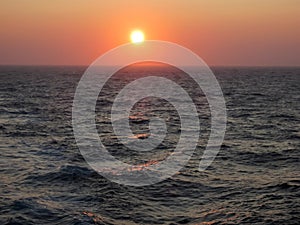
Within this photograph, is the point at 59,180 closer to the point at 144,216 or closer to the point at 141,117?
the point at 144,216

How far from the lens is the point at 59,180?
18906mm

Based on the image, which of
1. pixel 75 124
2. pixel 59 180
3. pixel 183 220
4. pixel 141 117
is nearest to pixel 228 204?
pixel 183 220

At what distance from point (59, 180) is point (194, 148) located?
10942mm

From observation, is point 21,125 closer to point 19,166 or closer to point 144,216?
point 19,166

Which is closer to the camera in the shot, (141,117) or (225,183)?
(225,183)

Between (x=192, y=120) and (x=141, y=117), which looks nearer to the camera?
(x=192, y=120)

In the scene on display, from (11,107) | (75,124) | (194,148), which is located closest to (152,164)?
(194,148)

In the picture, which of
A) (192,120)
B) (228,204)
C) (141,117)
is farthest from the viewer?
(141,117)

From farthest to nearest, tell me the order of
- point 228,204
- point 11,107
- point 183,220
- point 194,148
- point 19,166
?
point 11,107 < point 194,148 < point 19,166 < point 228,204 < point 183,220

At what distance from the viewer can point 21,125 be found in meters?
34.1

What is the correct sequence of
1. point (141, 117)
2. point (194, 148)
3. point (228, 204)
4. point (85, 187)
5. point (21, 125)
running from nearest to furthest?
point (228, 204)
point (85, 187)
point (194, 148)
point (21, 125)
point (141, 117)

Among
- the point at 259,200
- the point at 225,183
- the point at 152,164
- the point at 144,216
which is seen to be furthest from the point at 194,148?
the point at 144,216

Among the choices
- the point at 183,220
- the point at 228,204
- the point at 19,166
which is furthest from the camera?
the point at 19,166

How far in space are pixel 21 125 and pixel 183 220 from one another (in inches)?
934
